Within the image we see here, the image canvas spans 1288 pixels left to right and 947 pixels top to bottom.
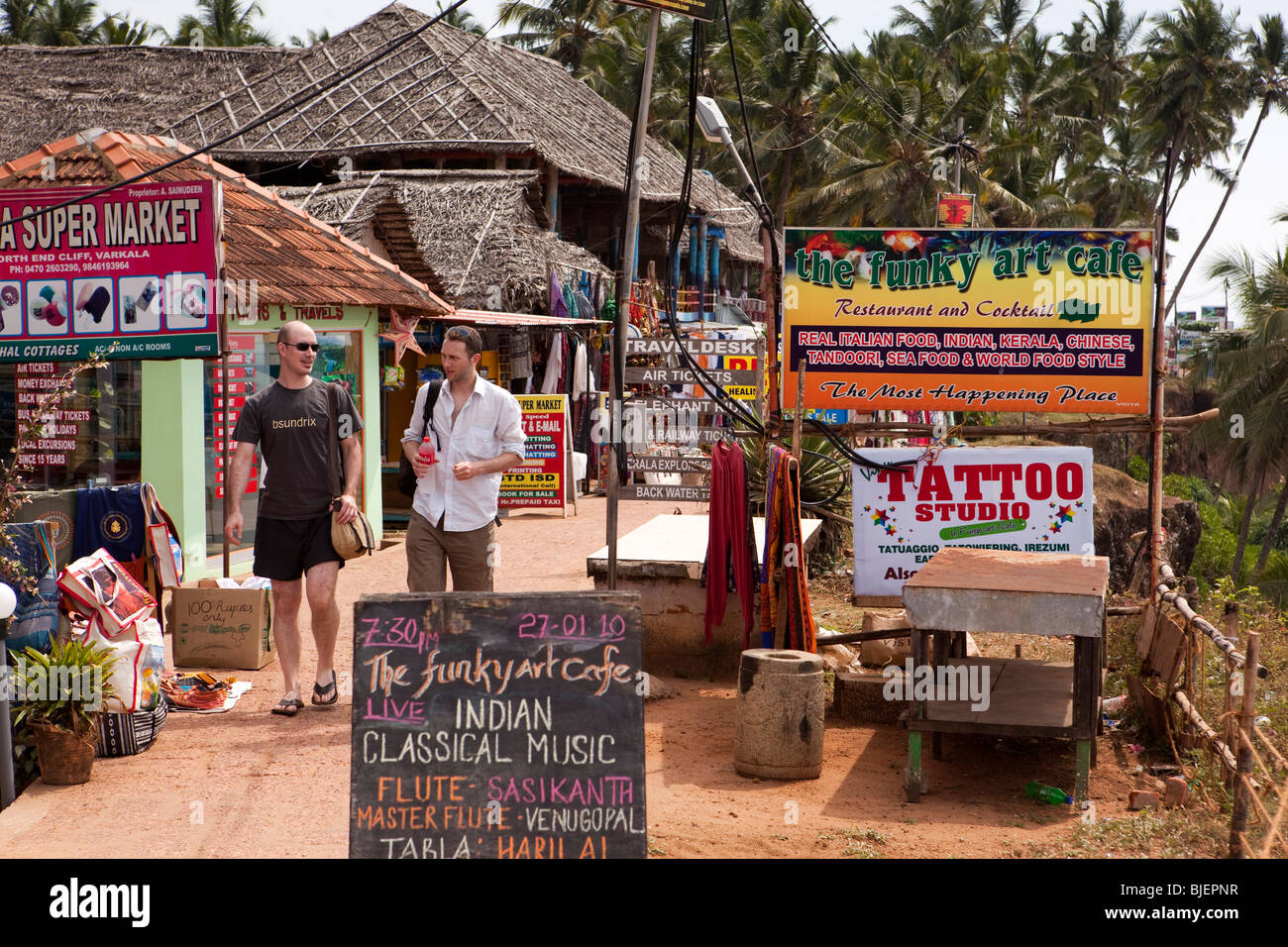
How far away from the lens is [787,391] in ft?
25.9

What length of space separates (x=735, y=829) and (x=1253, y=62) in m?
58.1

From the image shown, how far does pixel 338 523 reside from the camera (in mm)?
6484

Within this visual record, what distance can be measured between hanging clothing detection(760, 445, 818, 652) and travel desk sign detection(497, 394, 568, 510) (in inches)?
355

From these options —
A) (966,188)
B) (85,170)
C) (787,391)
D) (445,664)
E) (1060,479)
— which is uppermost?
(966,188)

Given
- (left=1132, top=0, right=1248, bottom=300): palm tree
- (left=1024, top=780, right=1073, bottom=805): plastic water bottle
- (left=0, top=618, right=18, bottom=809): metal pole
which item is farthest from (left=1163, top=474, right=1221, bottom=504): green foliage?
(left=0, top=618, right=18, bottom=809): metal pole

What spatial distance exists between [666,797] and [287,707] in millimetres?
2129

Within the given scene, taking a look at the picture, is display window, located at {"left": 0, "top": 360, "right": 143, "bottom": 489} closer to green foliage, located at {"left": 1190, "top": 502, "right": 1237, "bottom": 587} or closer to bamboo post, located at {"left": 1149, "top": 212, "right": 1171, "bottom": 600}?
bamboo post, located at {"left": 1149, "top": 212, "right": 1171, "bottom": 600}

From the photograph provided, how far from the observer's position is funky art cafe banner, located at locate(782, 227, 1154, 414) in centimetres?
757

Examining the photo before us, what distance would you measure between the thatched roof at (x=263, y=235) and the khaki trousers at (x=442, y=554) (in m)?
4.46

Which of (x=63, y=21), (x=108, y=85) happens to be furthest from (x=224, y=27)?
(x=108, y=85)

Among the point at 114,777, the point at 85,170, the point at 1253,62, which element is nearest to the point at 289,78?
the point at 85,170

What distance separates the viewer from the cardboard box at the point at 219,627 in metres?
7.84

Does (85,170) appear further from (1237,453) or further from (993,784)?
(1237,453)

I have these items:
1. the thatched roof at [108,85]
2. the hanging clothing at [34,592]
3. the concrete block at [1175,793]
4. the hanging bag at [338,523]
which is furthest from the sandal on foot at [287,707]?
the thatched roof at [108,85]
